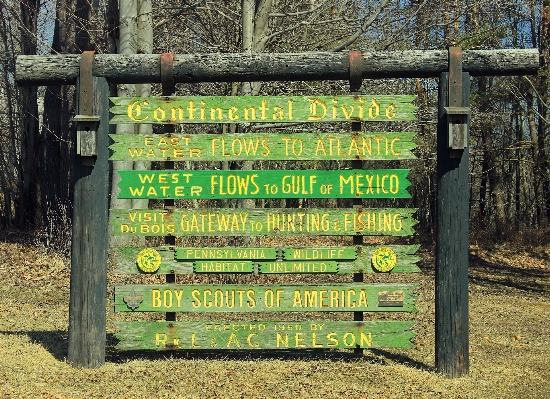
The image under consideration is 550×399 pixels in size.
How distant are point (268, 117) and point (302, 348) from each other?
98.9 inches

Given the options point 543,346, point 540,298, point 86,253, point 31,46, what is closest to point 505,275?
point 540,298

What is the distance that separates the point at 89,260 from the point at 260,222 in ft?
5.95

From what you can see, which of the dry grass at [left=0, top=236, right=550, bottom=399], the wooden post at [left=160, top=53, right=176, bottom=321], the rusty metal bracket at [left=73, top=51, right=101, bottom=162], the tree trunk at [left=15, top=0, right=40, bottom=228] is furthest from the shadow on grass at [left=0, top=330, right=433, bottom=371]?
the tree trunk at [left=15, top=0, right=40, bottom=228]

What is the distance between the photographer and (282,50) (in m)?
17.2

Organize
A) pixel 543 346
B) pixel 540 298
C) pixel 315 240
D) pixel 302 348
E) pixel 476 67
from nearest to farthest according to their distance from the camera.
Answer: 1. pixel 476 67
2. pixel 302 348
3. pixel 543 346
4. pixel 540 298
5. pixel 315 240

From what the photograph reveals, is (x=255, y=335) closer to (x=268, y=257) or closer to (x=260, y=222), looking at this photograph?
(x=268, y=257)

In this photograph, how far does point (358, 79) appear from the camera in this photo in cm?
828

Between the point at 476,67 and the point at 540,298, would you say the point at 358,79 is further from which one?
the point at 540,298

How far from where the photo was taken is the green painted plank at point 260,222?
27.2 ft

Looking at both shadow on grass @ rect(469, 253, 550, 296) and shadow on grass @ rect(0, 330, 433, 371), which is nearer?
shadow on grass @ rect(0, 330, 433, 371)

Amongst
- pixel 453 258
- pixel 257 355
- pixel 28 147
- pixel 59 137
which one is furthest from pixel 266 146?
pixel 28 147

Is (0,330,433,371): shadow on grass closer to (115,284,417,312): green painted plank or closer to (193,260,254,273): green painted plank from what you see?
(115,284,417,312): green painted plank

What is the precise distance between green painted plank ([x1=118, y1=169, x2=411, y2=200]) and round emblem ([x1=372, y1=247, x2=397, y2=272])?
0.59m

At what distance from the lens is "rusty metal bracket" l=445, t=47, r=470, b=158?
310 inches
